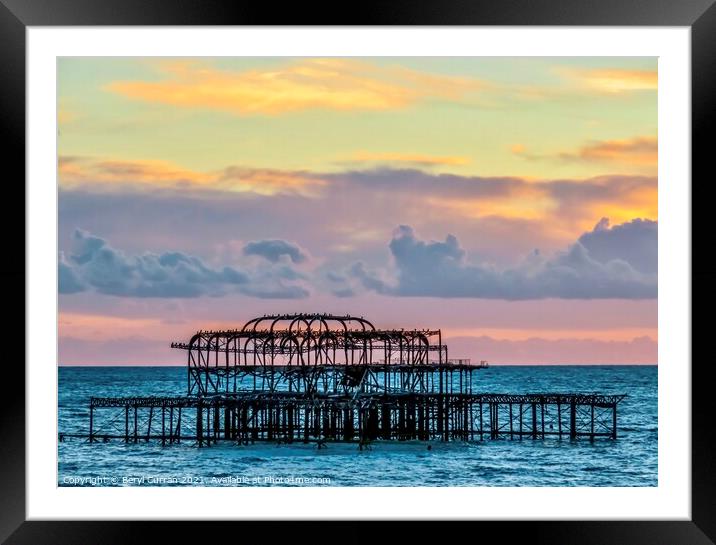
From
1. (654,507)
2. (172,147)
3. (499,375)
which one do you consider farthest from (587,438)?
(499,375)

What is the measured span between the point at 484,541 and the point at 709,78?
645 cm

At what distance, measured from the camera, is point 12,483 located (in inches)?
544

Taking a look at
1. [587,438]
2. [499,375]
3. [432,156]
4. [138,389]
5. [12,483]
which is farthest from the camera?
[499,375]

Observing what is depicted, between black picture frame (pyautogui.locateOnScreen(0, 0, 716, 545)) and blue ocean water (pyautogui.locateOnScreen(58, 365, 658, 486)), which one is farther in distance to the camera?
blue ocean water (pyautogui.locateOnScreen(58, 365, 658, 486))

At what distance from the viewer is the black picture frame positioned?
13.7 metres

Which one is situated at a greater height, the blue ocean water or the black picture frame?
the black picture frame

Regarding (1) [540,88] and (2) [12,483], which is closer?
(2) [12,483]
